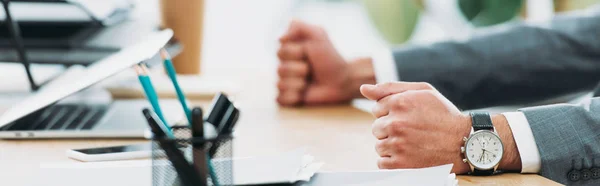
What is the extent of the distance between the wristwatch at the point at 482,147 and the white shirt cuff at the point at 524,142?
0.02m

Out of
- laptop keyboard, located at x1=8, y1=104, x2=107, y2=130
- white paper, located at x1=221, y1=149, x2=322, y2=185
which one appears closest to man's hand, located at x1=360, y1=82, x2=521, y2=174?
white paper, located at x1=221, y1=149, x2=322, y2=185

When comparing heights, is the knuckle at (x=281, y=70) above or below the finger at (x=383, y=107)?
above

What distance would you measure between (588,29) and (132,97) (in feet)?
2.78

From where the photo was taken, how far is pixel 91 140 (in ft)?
3.10

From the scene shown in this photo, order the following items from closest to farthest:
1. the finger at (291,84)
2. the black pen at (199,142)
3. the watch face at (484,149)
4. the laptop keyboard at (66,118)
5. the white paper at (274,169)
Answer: the black pen at (199,142) < the white paper at (274,169) < the watch face at (484,149) < the laptop keyboard at (66,118) < the finger at (291,84)

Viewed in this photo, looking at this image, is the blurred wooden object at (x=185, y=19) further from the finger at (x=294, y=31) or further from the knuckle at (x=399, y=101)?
the knuckle at (x=399, y=101)

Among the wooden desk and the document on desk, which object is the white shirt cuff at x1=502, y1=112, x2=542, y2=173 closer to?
the wooden desk

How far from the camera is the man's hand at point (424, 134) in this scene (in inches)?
30.9

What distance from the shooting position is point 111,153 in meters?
0.81

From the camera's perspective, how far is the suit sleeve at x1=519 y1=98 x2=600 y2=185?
2.66ft

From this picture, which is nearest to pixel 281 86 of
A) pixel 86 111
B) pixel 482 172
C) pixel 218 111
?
pixel 86 111

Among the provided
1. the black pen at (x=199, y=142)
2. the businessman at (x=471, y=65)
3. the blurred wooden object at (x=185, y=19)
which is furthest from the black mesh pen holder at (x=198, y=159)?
the blurred wooden object at (x=185, y=19)

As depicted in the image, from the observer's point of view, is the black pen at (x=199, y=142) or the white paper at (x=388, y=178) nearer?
the black pen at (x=199, y=142)

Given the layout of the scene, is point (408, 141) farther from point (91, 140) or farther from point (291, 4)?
point (291, 4)
